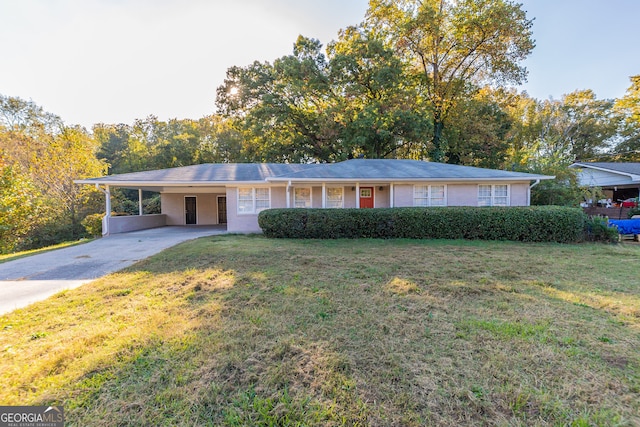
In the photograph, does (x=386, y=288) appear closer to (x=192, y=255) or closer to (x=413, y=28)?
(x=192, y=255)

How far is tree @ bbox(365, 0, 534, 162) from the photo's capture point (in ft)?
61.0

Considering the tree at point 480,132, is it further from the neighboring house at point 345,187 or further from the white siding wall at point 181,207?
the white siding wall at point 181,207

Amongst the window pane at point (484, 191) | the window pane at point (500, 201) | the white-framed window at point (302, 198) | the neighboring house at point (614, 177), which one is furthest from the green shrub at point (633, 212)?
the white-framed window at point (302, 198)

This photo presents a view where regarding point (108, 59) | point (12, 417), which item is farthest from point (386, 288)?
point (108, 59)

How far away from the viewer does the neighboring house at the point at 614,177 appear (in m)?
18.6

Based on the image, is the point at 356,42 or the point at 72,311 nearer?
the point at 72,311

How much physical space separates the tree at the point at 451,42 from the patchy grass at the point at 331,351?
19055 millimetres

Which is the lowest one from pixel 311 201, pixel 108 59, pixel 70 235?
pixel 70 235

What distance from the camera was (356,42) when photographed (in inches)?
744

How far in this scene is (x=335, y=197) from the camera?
12.8 m

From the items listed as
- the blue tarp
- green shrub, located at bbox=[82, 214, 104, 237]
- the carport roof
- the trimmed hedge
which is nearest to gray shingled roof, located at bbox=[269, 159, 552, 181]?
the trimmed hedge

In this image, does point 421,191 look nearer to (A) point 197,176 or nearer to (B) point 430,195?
(B) point 430,195

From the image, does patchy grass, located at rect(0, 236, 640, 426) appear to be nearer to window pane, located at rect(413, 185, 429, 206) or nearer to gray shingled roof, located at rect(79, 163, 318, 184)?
window pane, located at rect(413, 185, 429, 206)

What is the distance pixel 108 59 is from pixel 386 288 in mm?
13577
